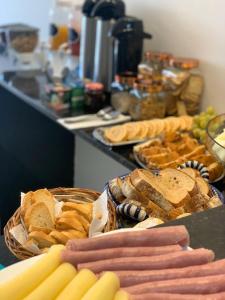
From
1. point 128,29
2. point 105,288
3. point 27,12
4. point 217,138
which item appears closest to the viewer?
point 105,288

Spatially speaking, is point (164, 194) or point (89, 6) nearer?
point (164, 194)

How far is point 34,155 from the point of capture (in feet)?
7.39

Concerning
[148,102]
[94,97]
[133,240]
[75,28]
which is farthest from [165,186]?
[75,28]

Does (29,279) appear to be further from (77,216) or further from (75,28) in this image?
(75,28)

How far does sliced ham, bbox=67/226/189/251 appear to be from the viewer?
0.66 m

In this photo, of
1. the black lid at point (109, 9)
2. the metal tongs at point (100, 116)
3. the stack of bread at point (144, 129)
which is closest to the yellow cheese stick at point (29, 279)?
the stack of bread at point (144, 129)

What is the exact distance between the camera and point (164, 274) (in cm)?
62

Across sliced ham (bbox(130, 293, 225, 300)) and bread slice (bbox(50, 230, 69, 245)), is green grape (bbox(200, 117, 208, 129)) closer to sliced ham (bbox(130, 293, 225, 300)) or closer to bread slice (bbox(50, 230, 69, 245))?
bread slice (bbox(50, 230, 69, 245))

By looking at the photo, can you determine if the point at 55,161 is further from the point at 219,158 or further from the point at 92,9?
the point at 219,158

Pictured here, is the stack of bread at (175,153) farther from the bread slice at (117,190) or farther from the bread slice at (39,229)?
the bread slice at (39,229)

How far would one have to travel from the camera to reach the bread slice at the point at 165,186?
3.48 ft

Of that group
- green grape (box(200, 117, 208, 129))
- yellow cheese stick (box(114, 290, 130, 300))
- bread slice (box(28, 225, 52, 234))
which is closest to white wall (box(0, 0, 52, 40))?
green grape (box(200, 117, 208, 129))

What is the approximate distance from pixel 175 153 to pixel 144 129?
224mm

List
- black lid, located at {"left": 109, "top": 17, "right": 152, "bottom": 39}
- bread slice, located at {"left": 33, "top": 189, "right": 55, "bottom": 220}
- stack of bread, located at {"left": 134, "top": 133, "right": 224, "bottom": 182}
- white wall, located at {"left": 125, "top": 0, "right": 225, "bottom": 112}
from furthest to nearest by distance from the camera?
black lid, located at {"left": 109, "top": 17, "right": 152, "bottom": 39} → white wall, located at {"left": 125, "top": 0, "right": 225, "bottom": 112} → stack of bread, located at {"left": 134, "top": 133, "right": 224, "bottom": 182} → bread slice, located at {"left": 33, "top": 189, "right": 55, "bottom": 220}
